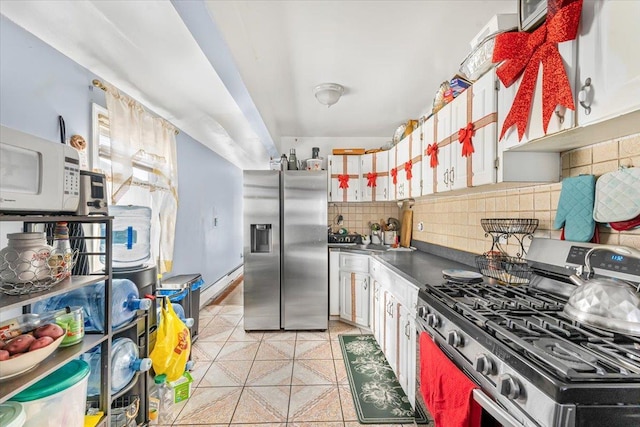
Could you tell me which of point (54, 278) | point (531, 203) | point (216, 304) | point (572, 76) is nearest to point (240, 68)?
point (54, 278)

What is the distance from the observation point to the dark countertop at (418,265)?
186 centimetres

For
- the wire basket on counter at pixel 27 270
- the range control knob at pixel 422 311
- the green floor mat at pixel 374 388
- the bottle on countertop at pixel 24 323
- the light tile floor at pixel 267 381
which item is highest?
the wire basket on counter at pixel 27 270

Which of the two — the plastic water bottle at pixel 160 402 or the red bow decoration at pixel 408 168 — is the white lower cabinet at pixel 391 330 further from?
the plastic water bottle at pixel 160 402

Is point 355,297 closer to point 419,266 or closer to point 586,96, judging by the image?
point 419,266

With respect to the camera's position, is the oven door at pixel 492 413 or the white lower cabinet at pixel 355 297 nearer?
the oven door at pixel 492 413

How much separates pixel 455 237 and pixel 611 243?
132cm

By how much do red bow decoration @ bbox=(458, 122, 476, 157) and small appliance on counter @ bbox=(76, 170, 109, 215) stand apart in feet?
6.57

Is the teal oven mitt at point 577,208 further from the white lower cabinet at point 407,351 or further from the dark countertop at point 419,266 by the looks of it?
the white lower cabinet at point 407,351

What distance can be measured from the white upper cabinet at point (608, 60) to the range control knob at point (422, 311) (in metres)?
0.98

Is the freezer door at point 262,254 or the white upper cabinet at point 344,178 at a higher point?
the white upper cabinet at point 344,178

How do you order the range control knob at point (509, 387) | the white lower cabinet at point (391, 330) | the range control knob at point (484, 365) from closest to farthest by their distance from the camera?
the range control knob at point (509, 387) → the range control knob at point (484, 365) → the white lower cabinet at point (391, 330)

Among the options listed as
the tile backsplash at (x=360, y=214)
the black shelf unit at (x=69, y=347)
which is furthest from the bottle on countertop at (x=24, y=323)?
the tile backsplash at (x=360, y=214)

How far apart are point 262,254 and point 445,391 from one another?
244 centimetres

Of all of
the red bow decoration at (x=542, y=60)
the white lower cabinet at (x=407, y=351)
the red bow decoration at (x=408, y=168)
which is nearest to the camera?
the red bow decoration at (x=542, y=60)
